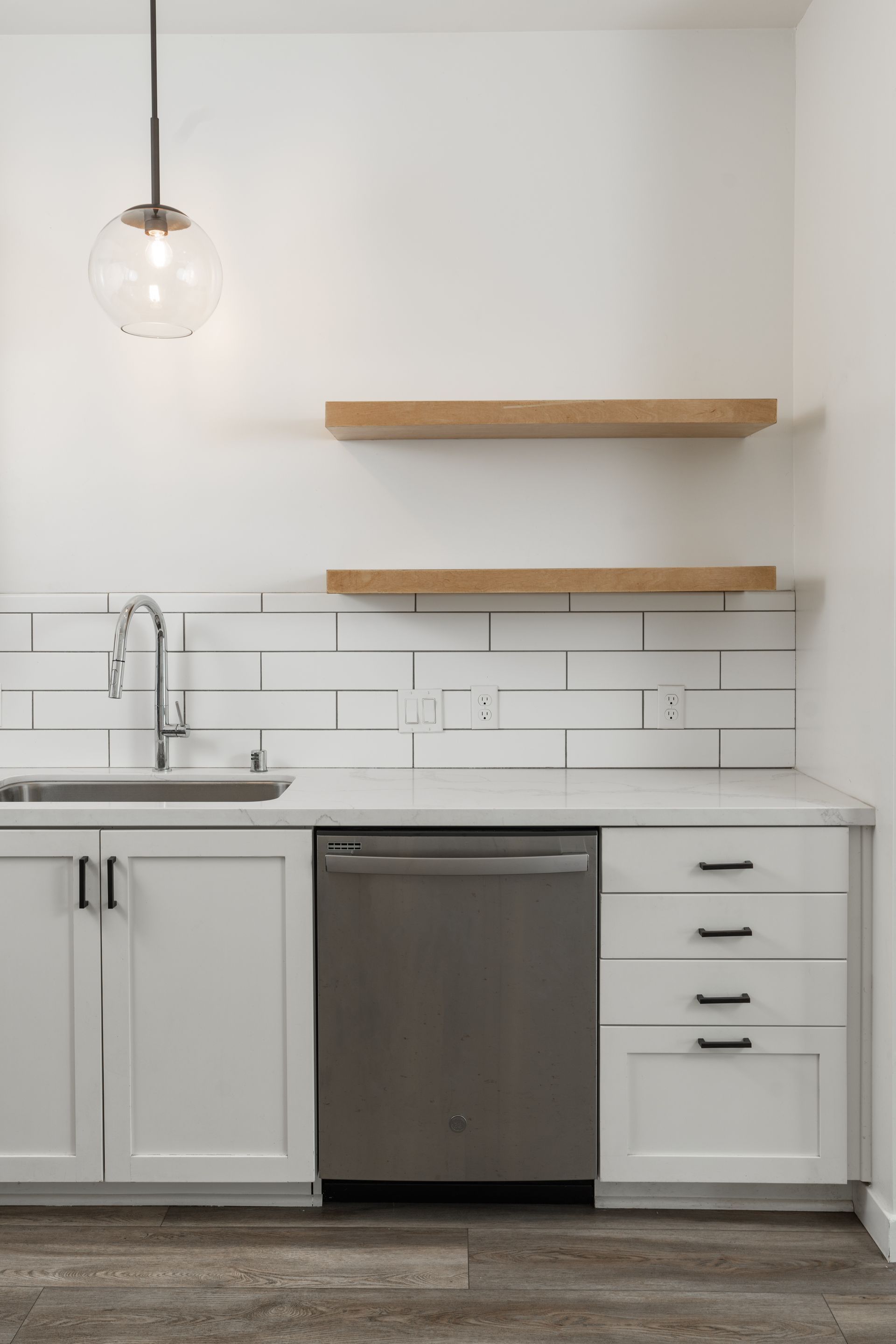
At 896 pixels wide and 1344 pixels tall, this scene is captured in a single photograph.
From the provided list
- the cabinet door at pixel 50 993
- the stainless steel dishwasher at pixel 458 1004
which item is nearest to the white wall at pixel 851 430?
the stainless steel dishwasher at pixel 458 1004

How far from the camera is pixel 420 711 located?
7.95 feet

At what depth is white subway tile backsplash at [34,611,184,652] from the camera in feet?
7.99

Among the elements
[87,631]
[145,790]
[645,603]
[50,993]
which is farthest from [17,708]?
[645,603]

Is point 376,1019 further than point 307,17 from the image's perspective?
No

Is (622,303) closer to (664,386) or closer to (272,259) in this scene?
(664,386)

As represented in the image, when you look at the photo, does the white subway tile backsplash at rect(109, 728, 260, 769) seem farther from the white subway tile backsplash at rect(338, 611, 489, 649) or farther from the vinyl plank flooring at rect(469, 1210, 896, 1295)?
the vinyl plank flooring at rect(469, 1210, 896, 1295)

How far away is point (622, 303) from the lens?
7.90ft

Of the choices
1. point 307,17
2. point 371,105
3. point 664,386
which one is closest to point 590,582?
point 664,386

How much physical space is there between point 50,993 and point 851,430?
207 cm

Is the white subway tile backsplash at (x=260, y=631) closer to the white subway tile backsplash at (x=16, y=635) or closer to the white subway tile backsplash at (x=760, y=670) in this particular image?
the white subway tile backsplash at (x=16, y=635)

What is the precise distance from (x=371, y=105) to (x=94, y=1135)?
250 centimetres

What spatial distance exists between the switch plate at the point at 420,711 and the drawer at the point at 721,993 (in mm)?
776

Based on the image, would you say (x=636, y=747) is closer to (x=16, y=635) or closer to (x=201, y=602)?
(x=201, y=602)

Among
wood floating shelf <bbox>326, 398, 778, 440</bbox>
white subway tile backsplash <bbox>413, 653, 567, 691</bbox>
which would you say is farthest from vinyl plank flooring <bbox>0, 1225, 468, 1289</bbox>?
wood floating shelf <bbox>326, 398, 778, 440</bbox>
